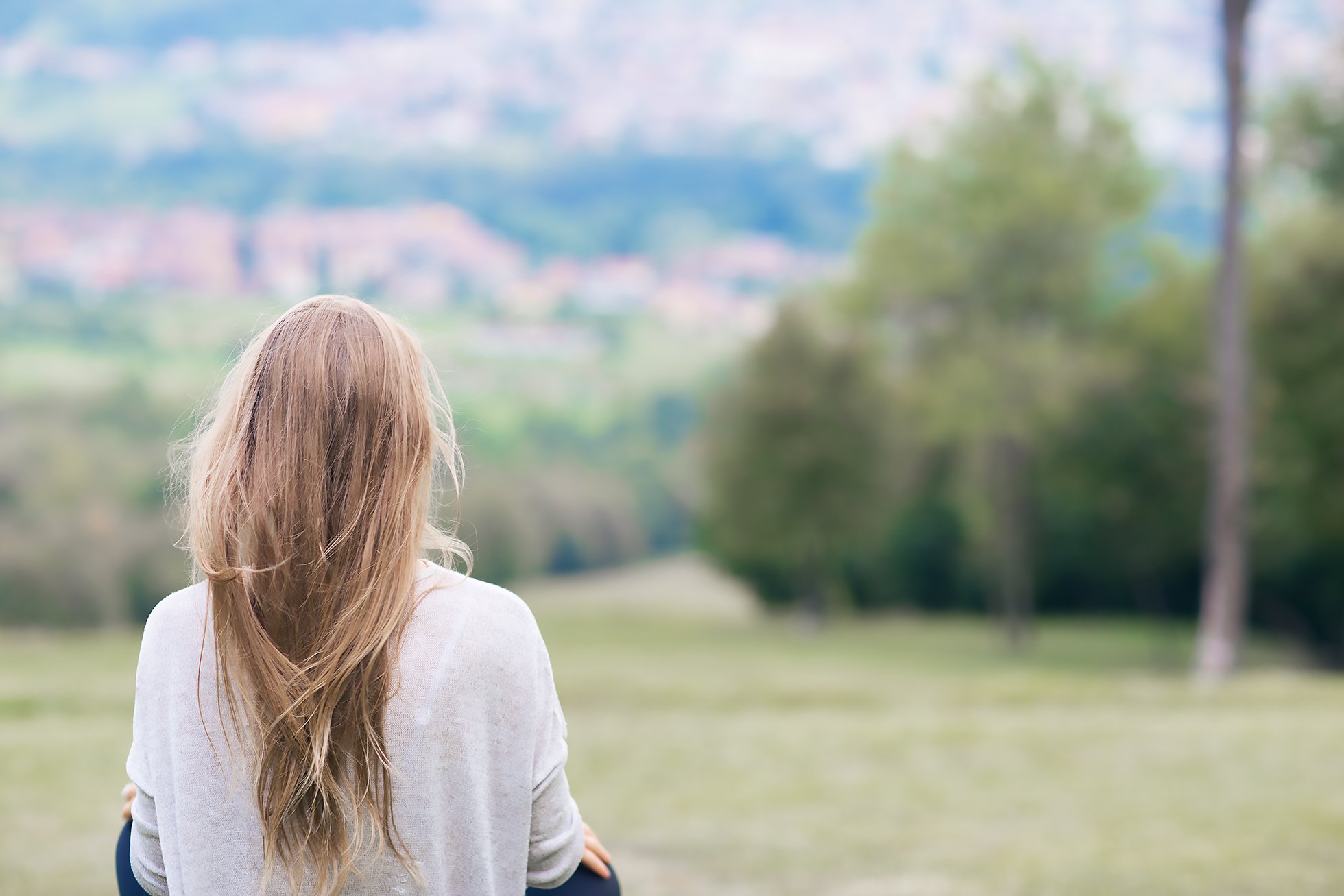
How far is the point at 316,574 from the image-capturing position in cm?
158

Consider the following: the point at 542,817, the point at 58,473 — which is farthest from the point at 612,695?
the point at 58,473

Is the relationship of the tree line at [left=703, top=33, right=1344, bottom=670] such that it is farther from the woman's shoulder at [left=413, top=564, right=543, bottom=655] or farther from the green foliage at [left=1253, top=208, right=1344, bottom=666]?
the woman's shoulder at [left=413, top=564, right=543, bottom=655]

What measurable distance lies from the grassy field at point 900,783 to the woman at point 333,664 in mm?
3878

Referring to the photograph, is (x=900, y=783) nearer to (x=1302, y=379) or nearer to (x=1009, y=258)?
(x=1302, y=379)

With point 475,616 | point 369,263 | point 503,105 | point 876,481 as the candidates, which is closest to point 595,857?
point 475,616

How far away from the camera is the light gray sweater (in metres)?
1.61

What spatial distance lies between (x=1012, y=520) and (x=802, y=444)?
224 inches

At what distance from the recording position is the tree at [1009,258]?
28.3m

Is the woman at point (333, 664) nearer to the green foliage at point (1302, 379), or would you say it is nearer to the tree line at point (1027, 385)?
the green foliage at point (1302, 379)

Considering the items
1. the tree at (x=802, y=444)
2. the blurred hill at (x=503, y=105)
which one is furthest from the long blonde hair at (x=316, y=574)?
the blurred hill at (x=503, y=105)

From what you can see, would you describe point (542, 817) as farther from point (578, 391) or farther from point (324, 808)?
point (578, 391)

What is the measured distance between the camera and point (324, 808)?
159 centimetres

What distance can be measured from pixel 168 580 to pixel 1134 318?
23.5m

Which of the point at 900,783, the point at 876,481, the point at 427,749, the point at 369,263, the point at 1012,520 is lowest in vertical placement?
the point at 1012,520
